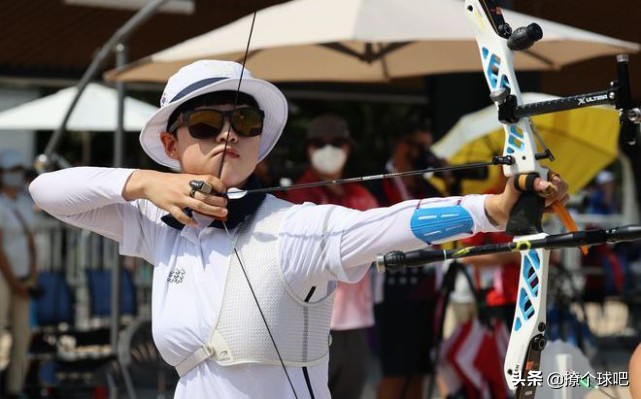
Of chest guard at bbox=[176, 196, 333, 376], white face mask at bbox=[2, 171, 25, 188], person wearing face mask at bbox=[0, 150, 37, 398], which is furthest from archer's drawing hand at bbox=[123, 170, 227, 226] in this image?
white face mask at bbox=[2, 171, 25, 188]

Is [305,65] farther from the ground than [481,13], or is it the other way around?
[305,65]

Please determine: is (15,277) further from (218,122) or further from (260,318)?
(260,318)

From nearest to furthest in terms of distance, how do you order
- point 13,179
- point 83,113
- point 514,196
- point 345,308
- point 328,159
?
point 514,196
point 345,308
point 328,159
point 13,179
point 83,113

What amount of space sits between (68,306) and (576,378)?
7.03 m

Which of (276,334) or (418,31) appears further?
(418,31)

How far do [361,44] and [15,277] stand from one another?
3259mm

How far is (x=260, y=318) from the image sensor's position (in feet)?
8.39

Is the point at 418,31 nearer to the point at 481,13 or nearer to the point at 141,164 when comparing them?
the point at 481,13

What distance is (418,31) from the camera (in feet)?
17.4

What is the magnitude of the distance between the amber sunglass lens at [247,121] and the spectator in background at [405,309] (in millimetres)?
3526

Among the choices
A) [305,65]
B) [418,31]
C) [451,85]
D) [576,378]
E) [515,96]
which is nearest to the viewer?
[515,96]

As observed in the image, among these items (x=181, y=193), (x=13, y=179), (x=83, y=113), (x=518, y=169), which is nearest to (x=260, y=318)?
(x=181, y=193)

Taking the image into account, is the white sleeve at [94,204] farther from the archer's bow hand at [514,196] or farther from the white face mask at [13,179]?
the white face mask at [13,179]

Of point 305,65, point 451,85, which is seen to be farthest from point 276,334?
point 451,85
